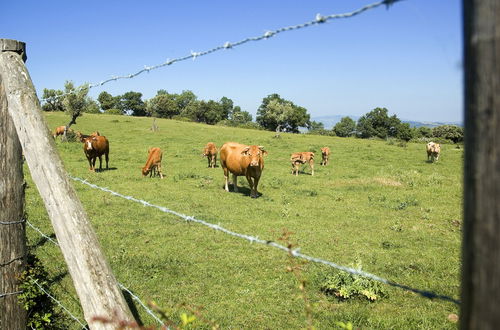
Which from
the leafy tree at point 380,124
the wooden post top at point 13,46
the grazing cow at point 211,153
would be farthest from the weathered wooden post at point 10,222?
the leafy tree at point 380,124

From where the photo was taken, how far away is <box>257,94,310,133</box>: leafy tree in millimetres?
69062

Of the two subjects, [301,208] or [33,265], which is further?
[301,208]

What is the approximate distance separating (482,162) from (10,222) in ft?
12.6

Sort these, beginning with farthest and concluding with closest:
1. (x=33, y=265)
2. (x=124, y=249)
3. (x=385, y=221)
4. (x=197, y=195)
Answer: (x=197, y=195) < (x=385, y=221) < (x=124, y=249) < (x=33, y=265)

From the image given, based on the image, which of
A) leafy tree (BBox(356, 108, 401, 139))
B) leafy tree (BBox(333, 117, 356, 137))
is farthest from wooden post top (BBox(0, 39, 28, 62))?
leafy tree (BBox(333, 117, 356, 137))

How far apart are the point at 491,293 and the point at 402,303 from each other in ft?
18.1

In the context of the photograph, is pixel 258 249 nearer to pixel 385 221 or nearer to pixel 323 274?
pixel 323 274

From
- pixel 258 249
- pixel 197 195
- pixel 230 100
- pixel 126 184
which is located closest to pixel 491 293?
pixel 258 249

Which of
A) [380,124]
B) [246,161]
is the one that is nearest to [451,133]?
[380,124]

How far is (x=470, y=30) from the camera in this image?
3.56ft

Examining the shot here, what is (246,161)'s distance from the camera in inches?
605

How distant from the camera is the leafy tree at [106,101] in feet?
330

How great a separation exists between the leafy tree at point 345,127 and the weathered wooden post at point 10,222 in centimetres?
9012

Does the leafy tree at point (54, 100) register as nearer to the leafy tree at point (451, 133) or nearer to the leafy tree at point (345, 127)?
the leafy tree at point (451, 133)
